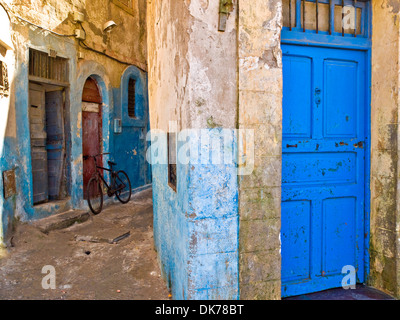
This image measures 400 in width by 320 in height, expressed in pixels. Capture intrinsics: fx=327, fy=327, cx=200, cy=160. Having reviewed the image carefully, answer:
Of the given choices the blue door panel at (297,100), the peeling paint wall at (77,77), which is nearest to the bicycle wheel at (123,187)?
the peeling paint wall at (77,77)

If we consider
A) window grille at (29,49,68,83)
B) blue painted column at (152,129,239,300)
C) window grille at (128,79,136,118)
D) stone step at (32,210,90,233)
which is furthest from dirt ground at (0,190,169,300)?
window grille at (128,79,136,118)

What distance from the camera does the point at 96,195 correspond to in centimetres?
807

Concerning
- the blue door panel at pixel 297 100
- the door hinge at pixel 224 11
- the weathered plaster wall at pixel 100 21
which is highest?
the weathered plaster wall at pixel 100 21

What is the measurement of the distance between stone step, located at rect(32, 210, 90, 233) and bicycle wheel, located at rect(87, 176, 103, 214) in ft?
1.96

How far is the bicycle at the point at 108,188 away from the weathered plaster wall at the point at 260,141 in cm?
549

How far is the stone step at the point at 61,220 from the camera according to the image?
5.78 meters

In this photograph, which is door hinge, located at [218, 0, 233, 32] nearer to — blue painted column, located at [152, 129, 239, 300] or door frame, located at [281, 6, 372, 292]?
blue painted column, located at [152, 129, 239, 300]

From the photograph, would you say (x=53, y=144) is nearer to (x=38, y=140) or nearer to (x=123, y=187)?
(x=38, y=140)

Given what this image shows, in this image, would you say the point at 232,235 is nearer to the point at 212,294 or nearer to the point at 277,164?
the point at 212,294

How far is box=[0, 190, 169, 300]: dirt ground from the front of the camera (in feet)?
12.1

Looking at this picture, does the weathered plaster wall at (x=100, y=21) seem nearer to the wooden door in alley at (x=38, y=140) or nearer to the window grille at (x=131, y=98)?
the window grille at (x=131, y=98)

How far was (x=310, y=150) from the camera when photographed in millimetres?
3049

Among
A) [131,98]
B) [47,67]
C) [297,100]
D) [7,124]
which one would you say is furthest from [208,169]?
[131,98]

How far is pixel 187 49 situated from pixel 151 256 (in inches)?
128
